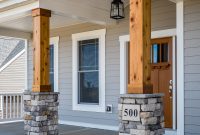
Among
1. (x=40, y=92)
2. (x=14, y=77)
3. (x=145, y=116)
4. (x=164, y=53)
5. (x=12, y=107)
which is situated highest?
(x=164, y=53)

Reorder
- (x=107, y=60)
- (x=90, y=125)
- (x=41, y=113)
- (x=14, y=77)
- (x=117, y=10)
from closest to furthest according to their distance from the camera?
(x=41, y=113)
(x=117, y=10)
(x=107, y=60)
(x=90, y=125)
(x=14, y=77)

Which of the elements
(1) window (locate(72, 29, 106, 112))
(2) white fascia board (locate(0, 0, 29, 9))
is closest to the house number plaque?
(2) white fascia board (locate(0, 0, 29, 9))

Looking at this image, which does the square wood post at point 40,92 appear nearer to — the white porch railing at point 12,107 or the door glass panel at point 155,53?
the door glass panel at point 155,53

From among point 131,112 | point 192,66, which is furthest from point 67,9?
point 131,112

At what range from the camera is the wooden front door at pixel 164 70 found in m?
6.25

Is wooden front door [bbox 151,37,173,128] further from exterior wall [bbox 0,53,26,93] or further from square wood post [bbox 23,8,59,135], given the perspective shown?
exterior wall [bbox 0,53,26,93]

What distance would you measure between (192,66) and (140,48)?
6.19 ft

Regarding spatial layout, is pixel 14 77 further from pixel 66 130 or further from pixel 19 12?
pixel 19 12

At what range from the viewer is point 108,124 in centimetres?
731

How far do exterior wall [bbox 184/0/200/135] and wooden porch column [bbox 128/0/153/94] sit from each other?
1.66 m

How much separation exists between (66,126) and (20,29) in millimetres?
3400

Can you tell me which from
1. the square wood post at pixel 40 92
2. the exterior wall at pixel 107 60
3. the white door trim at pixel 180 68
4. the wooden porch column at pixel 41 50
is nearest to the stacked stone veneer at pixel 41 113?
the square wood post at pixel 40 92

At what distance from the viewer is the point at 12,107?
1009 centimetres

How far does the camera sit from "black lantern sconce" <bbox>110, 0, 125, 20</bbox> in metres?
6.79
